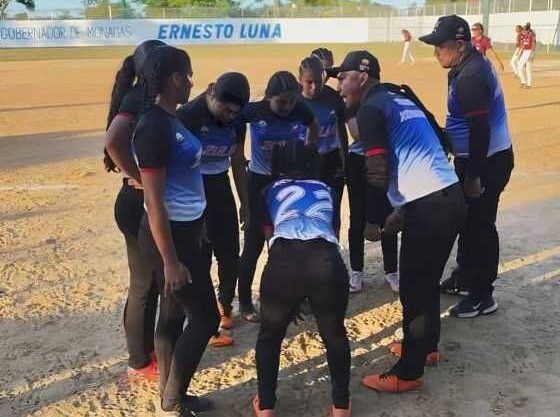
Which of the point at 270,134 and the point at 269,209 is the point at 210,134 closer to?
the point at 270,134

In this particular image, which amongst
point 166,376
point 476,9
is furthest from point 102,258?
point 476,9

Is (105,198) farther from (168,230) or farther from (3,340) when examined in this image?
(168,230)

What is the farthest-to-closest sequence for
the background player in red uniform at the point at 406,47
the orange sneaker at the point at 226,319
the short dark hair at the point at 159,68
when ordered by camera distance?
the background player in red uniform at the point at 406,47 → the orange sneaker at the point at 226,319 → the short dark hair at the point at 159,68

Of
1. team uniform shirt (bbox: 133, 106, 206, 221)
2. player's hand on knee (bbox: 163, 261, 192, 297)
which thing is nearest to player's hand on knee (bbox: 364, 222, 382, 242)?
team uniform shirt (bbox: 133, 106, 206, 221)

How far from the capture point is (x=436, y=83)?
20.3m

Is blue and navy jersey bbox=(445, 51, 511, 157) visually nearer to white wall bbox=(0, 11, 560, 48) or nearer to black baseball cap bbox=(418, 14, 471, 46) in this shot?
black baseball cap bbox=(418, 14, 471, 46)

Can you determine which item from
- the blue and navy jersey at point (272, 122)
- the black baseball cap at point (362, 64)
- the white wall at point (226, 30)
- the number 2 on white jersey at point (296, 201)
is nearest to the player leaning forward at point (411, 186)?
the black baseball cap at point (362, 64)

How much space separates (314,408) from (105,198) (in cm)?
510

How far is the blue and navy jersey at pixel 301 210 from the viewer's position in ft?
10.5

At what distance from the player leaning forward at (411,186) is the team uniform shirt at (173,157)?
3.11ft

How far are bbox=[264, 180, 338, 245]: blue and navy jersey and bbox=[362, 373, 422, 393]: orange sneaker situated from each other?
41.7 inches

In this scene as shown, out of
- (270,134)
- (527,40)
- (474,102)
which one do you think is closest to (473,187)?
(474,102)

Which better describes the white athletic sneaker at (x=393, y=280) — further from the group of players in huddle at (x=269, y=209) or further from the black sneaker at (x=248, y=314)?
the black sneaker at (x=248, y=314)

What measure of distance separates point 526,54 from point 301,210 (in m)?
17.6
